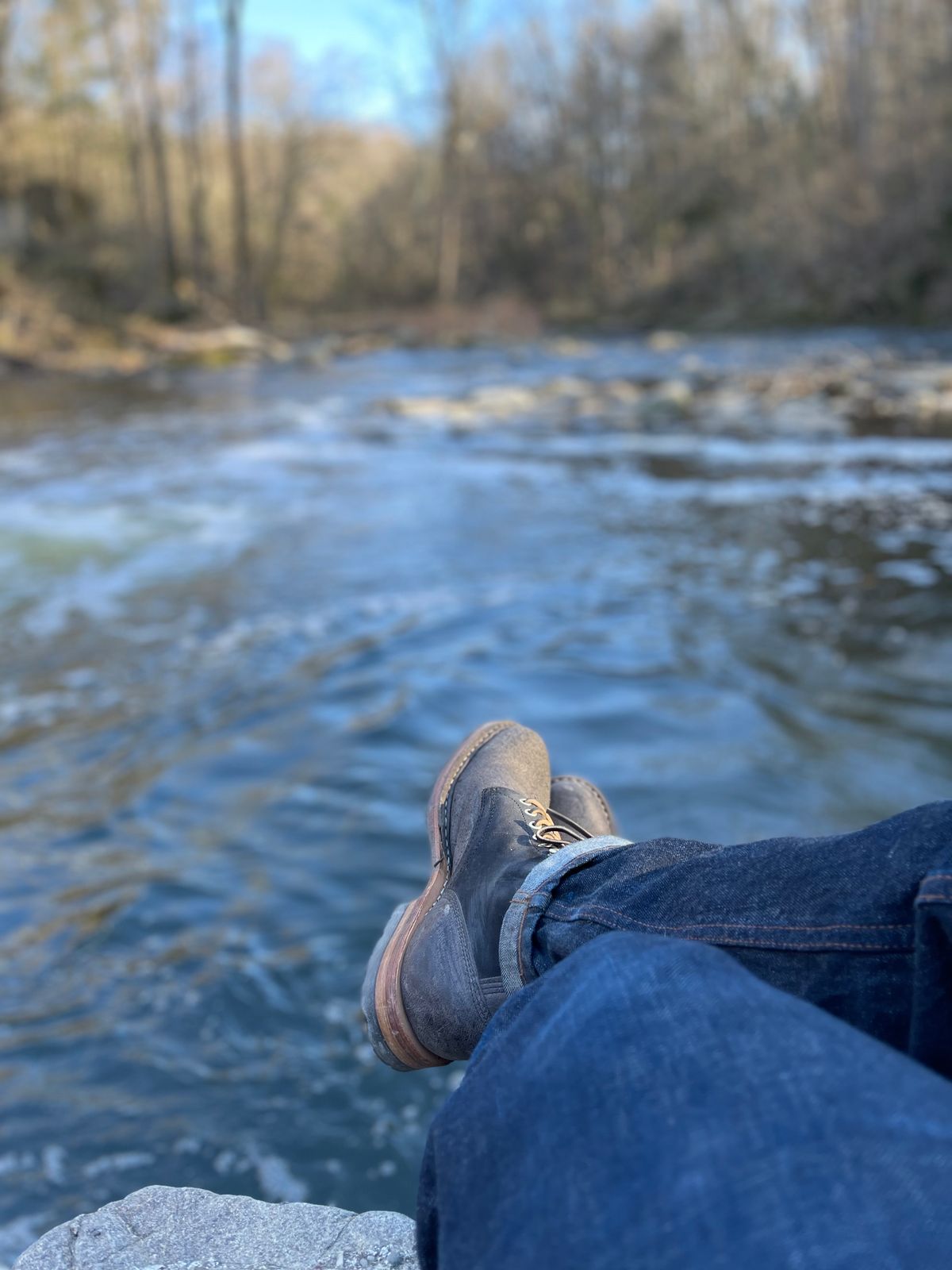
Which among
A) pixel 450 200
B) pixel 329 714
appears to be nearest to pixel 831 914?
pixel 329 714

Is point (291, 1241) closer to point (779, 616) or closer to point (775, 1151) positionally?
point (775, 1151)

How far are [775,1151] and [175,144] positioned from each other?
120ft

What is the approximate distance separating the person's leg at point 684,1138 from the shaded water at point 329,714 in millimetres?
1065

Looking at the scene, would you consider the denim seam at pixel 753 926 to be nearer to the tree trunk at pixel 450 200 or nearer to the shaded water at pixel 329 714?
the shaded water at pixel 329 714

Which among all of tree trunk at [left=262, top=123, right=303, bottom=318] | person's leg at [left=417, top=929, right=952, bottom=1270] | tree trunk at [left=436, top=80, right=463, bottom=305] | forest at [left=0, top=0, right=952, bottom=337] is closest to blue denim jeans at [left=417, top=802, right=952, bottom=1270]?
person's leg at [left=417, top=929, right=952, bottom=1270]

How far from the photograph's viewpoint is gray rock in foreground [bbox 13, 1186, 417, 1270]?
1279 millimetres

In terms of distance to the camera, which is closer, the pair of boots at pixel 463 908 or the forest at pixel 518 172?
the pair of boots at pixel 463 908

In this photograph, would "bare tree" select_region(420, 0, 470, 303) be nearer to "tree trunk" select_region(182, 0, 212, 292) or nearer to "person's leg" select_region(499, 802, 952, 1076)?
"tree trunk" select_region(182, 0, 212, 292)

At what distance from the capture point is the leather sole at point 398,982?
149 centimetres

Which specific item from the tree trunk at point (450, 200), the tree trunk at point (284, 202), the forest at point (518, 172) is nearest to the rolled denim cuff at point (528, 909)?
the forest at point (518, 172)

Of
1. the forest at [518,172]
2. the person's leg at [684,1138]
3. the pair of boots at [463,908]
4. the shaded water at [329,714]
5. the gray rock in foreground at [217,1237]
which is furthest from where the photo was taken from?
the forest at [518,172]

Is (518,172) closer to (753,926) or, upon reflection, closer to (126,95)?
(126,95)

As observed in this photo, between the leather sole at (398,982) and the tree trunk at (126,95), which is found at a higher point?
the tree trunk at (126,95)

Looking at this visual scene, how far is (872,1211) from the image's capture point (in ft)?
2.37
